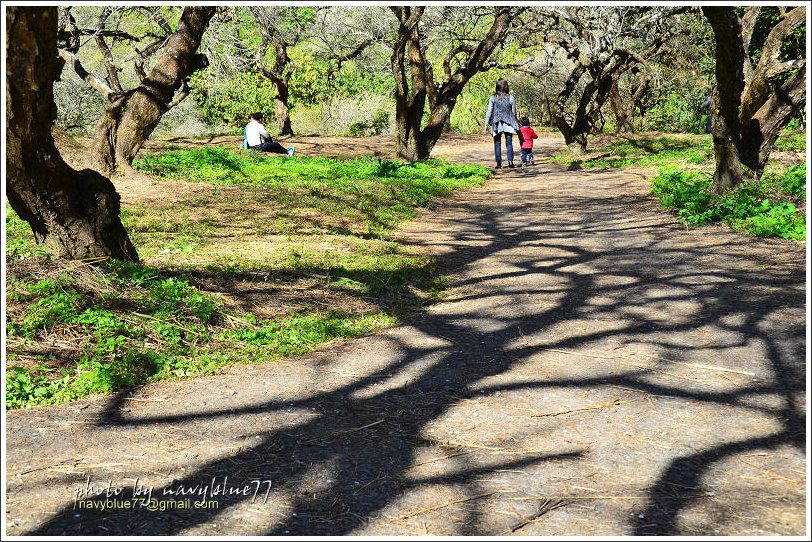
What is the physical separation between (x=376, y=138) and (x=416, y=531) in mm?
22571

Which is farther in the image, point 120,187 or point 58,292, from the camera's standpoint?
point 120,187

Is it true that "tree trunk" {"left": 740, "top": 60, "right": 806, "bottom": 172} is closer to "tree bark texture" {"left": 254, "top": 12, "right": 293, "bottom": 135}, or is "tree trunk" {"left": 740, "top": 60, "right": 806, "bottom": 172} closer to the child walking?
the child walking

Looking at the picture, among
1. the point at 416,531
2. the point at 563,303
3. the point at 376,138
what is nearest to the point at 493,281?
the point at 563,303

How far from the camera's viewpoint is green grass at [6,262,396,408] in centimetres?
414

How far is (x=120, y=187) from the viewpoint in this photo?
430 inches

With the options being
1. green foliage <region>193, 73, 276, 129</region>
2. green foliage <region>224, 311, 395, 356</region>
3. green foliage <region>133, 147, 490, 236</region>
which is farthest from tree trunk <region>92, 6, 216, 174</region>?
green foliage <region>193, 73, 276, 129</region>

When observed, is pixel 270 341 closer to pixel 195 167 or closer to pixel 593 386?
pixel 593 386

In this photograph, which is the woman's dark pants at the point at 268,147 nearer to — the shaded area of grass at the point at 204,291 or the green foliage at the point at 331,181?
the green foliage at the point at 331,181

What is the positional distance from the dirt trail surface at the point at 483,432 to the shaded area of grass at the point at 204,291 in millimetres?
256

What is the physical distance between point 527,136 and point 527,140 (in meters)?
0.20

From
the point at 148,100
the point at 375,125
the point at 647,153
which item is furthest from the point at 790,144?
the point at 375,125

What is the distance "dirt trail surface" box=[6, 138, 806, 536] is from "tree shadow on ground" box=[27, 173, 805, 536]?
1cm

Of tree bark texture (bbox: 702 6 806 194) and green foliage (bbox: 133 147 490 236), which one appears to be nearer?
tree bark texture (bbox: 702 6 806 194)

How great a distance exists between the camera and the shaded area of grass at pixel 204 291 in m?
4.38
